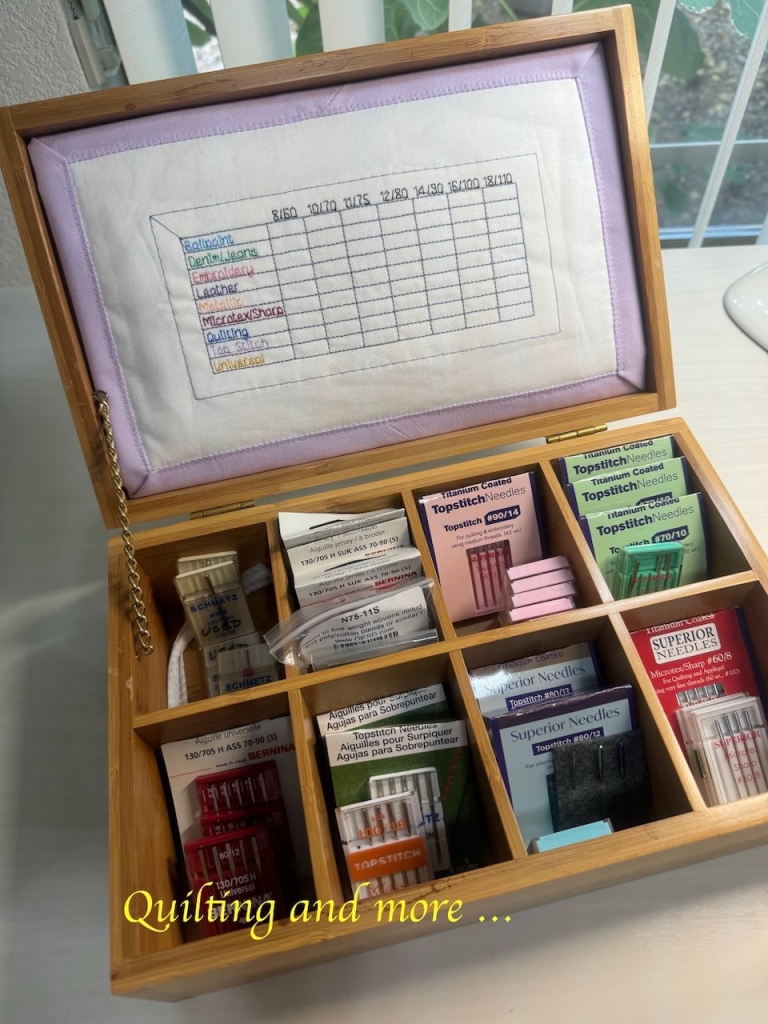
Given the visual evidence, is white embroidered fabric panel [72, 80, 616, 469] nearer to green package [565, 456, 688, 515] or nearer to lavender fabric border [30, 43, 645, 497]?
lavender fabric border [30, 43, 645, 497]

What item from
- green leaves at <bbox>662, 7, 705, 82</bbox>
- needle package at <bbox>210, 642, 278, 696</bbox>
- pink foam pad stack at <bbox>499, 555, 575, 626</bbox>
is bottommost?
needle package at <bbox>210, 642, 278, 696</bbox>

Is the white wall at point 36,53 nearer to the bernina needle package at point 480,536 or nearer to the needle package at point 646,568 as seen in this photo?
the bernina needle package at point 480,536

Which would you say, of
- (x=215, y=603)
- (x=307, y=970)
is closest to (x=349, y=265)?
(x=215, y=603)

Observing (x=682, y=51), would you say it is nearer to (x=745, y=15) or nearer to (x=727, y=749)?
(x=745, y=15)

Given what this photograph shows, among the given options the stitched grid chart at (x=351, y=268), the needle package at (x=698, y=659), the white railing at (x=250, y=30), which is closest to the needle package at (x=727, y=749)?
the needle package at (x=698, y=659)

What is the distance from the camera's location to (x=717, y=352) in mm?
1199

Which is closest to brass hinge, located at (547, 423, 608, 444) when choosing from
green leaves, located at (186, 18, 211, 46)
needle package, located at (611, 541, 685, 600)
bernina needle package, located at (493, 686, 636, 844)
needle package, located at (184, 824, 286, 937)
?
needle package, located at (611, 541, 685, 600)

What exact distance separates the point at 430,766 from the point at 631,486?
1.23 feet

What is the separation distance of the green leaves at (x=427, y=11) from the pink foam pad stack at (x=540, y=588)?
2.61ft

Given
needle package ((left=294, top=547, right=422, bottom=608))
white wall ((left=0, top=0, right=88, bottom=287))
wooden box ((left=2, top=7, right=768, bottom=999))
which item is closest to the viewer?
wooden box ((left=2, top=7, right=768, bottom=999))

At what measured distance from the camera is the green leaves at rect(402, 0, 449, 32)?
1.14m

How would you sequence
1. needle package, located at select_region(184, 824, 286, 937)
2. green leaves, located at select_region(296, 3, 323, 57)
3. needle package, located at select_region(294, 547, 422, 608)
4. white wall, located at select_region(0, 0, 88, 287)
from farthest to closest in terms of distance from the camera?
green leaves, located at select_region(296, 3, 323, 57) → white wall, located at select_region(0, 0, 88, 287) → needle package, located at select_region(294, 547, 422, 608) → needle package, located at select_region(184, 824, 286, 937)

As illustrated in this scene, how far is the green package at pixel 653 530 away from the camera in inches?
35.0

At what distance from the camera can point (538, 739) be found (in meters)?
0.79
